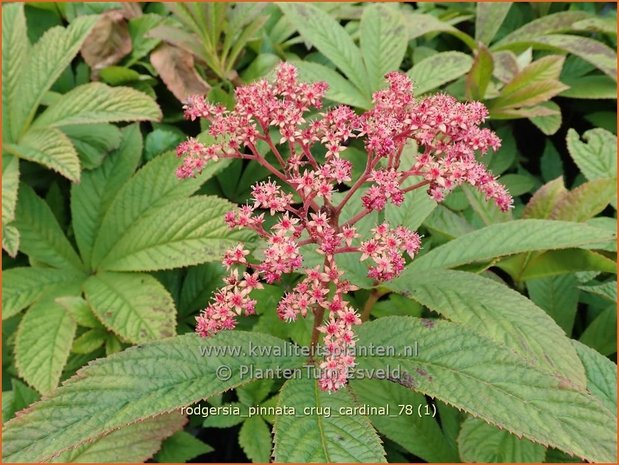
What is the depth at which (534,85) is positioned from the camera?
2.63 metres

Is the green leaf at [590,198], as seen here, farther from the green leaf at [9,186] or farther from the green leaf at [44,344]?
the green leaf at [9,186]

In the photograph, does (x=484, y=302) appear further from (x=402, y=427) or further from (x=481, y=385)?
(x=402, y=427)

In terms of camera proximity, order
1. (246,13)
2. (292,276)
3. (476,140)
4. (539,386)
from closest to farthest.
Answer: (539,386)
(476,140)
(292,276)
(246,13)

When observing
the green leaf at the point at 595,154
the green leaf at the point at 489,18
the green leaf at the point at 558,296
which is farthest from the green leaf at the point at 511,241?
the green leaf at the point at 489,18

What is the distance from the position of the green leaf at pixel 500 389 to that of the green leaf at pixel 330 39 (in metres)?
1.40

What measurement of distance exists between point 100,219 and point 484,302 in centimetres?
156

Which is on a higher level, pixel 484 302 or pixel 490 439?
pixel 484 302

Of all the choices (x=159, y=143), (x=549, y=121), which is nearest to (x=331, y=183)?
(x=159, y=143)

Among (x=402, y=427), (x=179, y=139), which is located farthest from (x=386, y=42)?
(x=402, y=427)

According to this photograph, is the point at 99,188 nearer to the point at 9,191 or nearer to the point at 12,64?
the point at 9,191

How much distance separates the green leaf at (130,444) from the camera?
1.95 meters

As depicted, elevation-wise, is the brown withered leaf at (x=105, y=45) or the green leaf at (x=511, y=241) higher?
the brown withered leaf at (x=105, y=45)

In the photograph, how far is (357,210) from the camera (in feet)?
6.75

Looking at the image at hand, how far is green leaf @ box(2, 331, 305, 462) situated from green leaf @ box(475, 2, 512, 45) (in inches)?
84.2
